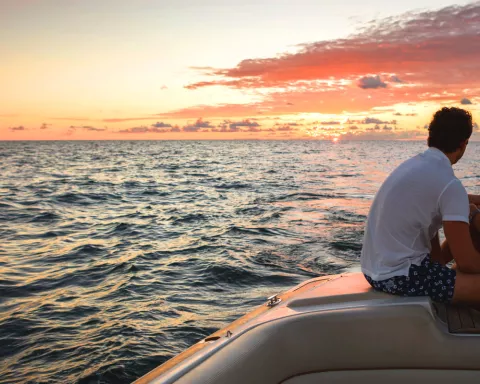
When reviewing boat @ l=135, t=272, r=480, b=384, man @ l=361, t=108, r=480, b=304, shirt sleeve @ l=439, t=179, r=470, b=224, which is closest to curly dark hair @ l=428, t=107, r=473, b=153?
man @ l=361, t=108, r=480, b=304

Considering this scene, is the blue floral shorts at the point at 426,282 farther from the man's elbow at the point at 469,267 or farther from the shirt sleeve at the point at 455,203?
the shirt sleeve at the point at 455,203

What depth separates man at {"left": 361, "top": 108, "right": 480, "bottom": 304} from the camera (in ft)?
9.53

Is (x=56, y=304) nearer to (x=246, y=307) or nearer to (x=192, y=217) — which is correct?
(x=246, y=307)

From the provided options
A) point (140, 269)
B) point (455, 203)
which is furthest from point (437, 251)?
point (140, 269)

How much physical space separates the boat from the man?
16 cm

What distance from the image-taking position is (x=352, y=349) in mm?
2684

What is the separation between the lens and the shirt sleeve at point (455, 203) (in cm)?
287

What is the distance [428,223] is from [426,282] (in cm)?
38

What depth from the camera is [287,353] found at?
272 centimetres

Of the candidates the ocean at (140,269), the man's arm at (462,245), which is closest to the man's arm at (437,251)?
the man's arm at (462,245)

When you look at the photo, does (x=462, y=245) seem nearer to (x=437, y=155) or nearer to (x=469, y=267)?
(x=469, y=267)

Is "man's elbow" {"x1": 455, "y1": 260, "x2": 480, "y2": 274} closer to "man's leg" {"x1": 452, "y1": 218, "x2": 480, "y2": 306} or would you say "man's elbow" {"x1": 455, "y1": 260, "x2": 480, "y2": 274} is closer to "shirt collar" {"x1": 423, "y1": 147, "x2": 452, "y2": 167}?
"man's leg" {"x1": 452, "y1": 218, "x2": 480, "y2": 306}

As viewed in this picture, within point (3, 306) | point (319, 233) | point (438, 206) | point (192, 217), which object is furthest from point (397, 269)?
point (192, 217)

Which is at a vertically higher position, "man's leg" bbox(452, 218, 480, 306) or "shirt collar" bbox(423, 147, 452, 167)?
"shirt collar" bbox(423, 147, 452, 167)
